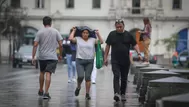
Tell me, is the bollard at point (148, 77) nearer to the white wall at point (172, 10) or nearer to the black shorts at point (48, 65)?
the black shorts at point (48, 65)

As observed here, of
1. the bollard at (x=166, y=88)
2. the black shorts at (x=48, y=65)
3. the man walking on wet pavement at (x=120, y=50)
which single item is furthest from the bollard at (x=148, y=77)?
the black shorts at (x=48, y=65)

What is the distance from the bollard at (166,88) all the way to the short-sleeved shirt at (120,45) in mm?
2462

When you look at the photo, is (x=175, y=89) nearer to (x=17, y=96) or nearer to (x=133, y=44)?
(x=133, y=44)

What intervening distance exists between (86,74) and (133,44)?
1.43 metres

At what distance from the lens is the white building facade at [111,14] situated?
63156 mm

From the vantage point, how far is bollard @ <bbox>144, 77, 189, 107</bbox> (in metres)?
10.2

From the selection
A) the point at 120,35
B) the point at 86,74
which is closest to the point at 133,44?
the point at 120,35

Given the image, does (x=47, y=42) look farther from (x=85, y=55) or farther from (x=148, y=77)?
(x=148, y=77)

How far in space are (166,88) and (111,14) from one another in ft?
177

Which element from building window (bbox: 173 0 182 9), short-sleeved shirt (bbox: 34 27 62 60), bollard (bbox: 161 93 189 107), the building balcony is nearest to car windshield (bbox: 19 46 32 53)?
the building balcony

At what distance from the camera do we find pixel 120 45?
13.5 metres

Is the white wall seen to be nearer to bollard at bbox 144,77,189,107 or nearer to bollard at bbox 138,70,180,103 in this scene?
bollard at bbox 138,70,180,103

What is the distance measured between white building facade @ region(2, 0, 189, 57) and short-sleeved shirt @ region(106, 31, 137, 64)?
49781mm

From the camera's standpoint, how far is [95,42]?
46.8 ft
